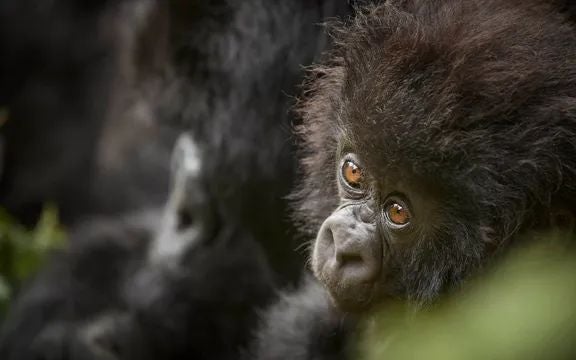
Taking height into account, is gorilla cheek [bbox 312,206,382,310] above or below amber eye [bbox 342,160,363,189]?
below

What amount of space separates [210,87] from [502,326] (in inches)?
97.7

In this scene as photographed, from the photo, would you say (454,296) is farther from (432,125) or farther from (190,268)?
(190,268)

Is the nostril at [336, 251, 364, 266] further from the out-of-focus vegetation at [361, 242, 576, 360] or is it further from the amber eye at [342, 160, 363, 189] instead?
the out-of-focus vegetation at [361, 242, 576, 360]

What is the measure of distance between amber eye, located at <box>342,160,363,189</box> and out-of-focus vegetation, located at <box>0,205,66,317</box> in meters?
1.72

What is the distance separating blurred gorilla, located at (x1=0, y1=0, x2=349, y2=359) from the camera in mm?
3027

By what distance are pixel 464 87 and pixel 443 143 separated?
135 mm

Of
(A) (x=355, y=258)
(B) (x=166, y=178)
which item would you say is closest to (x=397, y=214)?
(A) (x=355, y=258)

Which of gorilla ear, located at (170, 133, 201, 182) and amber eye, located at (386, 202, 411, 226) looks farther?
gorilla ear, located at (170, 133, 201, 182)

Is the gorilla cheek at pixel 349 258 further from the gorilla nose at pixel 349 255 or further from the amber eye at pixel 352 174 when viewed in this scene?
the amber eye at pixel 352 174

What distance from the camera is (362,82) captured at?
7.08 ft

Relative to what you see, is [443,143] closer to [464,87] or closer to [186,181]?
[464,87]

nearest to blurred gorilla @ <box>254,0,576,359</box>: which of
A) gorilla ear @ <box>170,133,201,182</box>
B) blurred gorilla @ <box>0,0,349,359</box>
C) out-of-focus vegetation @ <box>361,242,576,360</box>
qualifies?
blurred gorilla @ <box>0,0,349,359</box>

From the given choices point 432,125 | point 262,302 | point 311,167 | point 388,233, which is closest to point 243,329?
point 262,302

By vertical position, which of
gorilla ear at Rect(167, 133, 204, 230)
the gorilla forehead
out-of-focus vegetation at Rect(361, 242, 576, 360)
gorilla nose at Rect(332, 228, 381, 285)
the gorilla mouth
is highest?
gorilla ear at Rect(167, 133, 204, 230)
